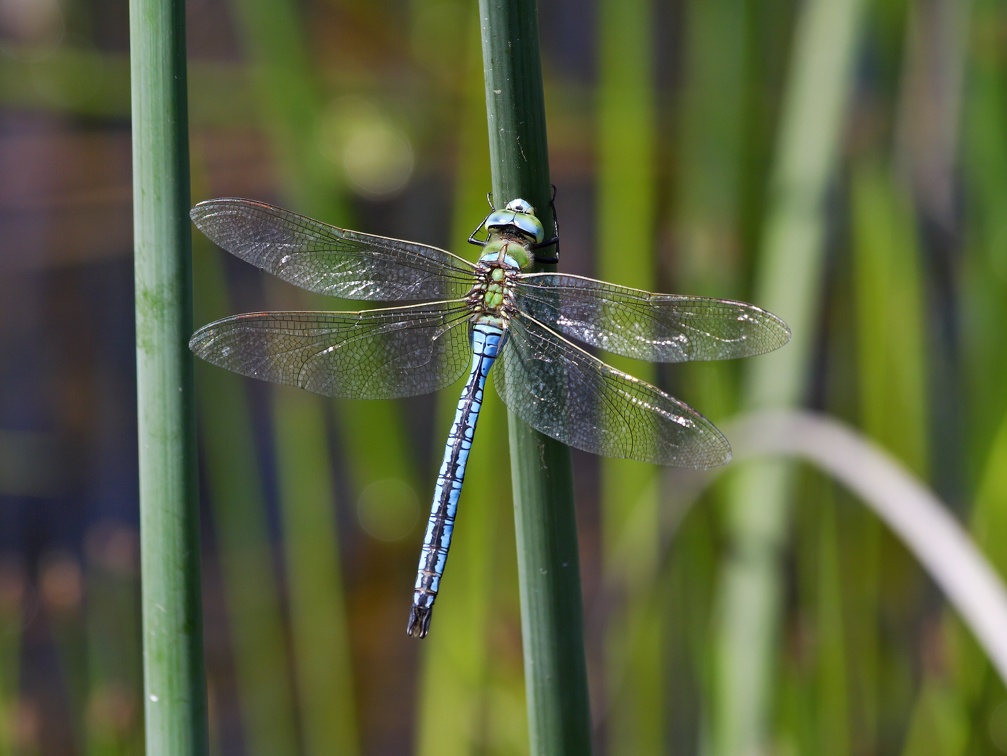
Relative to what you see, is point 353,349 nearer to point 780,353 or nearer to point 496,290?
point 496,290

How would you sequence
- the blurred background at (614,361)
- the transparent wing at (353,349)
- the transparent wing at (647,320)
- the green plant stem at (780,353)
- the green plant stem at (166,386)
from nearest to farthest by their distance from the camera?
the green plant stem at (166,386) < the transparent wing at (647,320) < the transparent wing at (353,349) < the green plant stem at (780,353) < the blurred background at (614,361)

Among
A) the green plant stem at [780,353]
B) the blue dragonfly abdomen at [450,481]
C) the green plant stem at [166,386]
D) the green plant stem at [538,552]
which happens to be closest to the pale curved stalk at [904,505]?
the green plant stem at [780,353]

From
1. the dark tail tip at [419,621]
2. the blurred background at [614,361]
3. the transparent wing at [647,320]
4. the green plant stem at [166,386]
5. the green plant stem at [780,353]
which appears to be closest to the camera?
the green plant stem at [166,386]

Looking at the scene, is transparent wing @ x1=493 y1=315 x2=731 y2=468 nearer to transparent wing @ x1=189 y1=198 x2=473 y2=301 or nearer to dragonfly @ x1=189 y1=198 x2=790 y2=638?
dragonfly @ x1=189 y1=198 x2=790 y2=638

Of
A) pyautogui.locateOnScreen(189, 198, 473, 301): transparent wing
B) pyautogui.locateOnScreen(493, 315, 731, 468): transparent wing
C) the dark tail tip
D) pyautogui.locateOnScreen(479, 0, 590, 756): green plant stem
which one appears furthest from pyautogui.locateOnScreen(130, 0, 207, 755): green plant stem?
pyautogui.locateOnScreen(189, 198, 473, 301): transparent wing

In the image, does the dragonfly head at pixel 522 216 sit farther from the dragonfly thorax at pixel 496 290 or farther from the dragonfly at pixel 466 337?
the dragonfly thorax at pixel 496 290

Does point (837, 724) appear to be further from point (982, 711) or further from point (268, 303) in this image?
point (268, 303)
